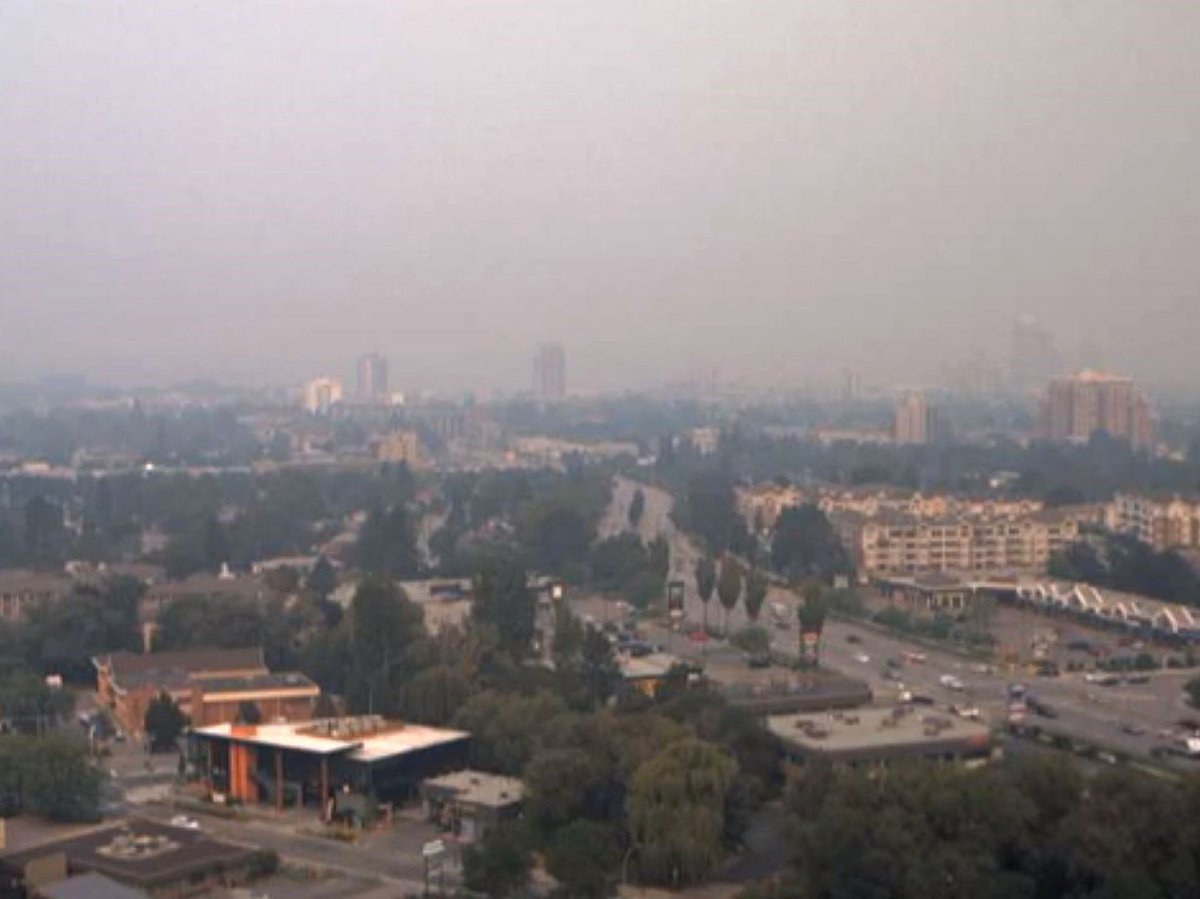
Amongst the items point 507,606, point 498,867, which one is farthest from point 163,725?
point 498,867

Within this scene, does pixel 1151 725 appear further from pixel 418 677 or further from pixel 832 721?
pixel 418 677

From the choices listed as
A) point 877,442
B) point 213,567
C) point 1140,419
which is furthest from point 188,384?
point 213,567

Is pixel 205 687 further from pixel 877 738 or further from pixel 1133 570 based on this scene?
pixel 1133 570

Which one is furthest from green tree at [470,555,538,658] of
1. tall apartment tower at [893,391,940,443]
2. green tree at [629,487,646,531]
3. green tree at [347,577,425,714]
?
tall apartment tower at [893,391,940,443]

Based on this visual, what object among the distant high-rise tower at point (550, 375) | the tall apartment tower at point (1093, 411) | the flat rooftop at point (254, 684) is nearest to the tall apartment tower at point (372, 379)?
the distant high-rise tower at point (550, 375)

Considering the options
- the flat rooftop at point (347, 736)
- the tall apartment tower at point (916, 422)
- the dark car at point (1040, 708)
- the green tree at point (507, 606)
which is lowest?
the dark car at point (1040, 708)

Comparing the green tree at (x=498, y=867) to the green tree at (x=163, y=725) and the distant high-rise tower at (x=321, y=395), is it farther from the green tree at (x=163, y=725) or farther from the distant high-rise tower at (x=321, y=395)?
the distant high-rise tower at (x=321, y=395)

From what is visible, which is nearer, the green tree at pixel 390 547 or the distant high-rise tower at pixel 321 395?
the green tree at pixel 390 547
